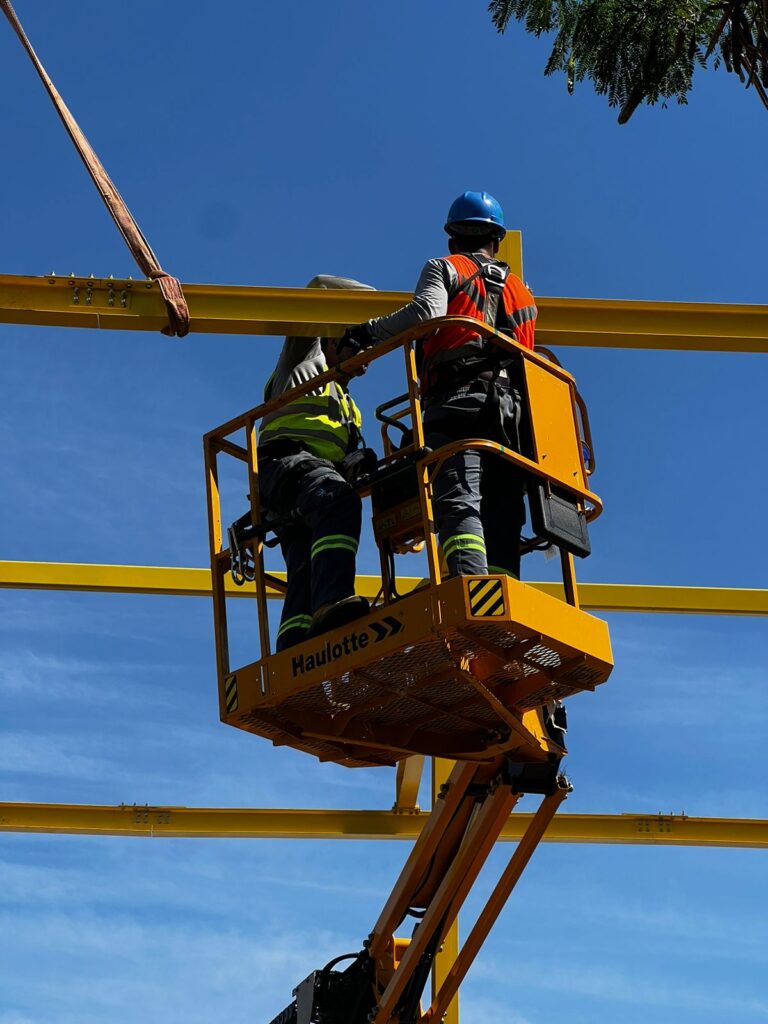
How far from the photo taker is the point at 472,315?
6.76 meters

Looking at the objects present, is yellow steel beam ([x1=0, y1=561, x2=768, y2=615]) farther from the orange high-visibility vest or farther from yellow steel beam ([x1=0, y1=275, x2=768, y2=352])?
the orange high-visibility vest

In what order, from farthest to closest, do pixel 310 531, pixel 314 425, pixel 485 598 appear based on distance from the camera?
pixel 314 425
pixel 310 531
pixel 485 598

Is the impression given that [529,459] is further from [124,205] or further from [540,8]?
[540,8]

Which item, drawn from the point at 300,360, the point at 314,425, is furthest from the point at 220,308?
the point at 314,425

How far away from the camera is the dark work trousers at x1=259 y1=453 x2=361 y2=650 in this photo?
21.7 ft

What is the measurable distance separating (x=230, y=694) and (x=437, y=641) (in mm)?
1368

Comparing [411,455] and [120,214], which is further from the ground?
[120,214]

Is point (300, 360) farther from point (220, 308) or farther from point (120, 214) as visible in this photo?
point (120, 214)

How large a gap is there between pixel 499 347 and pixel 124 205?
2753 mm

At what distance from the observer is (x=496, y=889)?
7.70 meters

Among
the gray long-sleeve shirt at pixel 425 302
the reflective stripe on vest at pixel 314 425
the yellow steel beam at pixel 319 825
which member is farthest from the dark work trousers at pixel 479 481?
the yellow steel beam at pixel 319 825

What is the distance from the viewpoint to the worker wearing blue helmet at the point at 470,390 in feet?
20.5

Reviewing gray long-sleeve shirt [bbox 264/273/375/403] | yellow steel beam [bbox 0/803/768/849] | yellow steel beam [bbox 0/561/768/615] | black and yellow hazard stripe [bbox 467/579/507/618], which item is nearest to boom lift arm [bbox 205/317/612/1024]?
black and yellow hazard stripe [bbox 467/579/507/618]

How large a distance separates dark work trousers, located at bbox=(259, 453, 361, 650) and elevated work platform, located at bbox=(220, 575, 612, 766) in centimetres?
27
